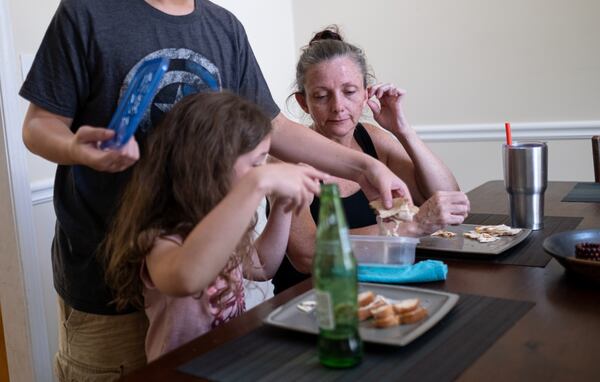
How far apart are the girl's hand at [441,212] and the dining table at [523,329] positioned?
16 centimetres

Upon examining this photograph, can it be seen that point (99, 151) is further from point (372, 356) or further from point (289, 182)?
point (372, 356)

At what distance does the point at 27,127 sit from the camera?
1.22 metres

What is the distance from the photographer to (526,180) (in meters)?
1.67

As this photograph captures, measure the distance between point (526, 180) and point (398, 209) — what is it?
1.36 feet

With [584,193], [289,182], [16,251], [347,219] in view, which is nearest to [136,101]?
[289,182]

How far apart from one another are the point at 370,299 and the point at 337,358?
8.3 inches

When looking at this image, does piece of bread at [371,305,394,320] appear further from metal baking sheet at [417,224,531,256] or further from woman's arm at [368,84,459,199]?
woman's arm at [368,84,459,199]

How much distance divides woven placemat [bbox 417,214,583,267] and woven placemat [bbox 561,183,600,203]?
28cm

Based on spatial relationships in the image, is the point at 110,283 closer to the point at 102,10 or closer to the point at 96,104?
the point at 96,104

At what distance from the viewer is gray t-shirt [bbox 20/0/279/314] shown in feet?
4.00

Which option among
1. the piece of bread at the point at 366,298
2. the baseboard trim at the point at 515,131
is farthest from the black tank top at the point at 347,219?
the baseboard trim at the point at 515,131

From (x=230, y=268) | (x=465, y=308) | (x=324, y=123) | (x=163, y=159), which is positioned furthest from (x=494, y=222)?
(x=163, y=159)

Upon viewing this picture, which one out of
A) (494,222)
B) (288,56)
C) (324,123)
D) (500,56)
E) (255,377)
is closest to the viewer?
(255,377)

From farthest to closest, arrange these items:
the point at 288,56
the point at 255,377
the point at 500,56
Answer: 1. the point at 288,56
2. the point at 500,56
3. the point at 255,377
